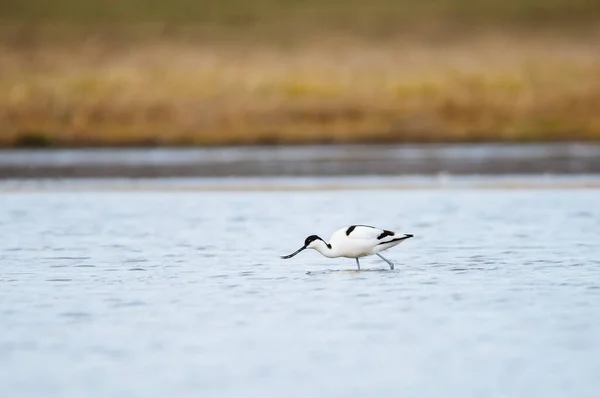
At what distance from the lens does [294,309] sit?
11.5m

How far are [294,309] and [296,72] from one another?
3557 cm

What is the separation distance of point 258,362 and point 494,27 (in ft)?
151

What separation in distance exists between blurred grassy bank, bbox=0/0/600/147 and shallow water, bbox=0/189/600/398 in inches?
699

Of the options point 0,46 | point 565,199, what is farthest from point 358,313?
point 0,46

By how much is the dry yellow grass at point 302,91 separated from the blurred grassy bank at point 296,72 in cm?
7

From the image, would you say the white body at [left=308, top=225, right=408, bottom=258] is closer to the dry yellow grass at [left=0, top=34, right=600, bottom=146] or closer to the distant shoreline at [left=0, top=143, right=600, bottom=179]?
the distant shoreline at [left=0, top=143, right=600, bottom=179]

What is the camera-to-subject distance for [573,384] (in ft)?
28.3

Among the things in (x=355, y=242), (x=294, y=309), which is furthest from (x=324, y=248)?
(x=294, y=309)

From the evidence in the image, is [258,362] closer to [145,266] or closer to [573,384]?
[573,384]

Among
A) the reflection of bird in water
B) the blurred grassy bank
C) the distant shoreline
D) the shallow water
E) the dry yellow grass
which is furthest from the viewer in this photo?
the blurred grassy bank

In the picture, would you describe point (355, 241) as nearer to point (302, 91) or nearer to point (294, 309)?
point (294, 309)

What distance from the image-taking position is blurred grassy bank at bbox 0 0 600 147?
1473 inches

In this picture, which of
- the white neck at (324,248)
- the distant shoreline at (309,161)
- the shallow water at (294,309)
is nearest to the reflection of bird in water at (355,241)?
the white neck at (324,248)

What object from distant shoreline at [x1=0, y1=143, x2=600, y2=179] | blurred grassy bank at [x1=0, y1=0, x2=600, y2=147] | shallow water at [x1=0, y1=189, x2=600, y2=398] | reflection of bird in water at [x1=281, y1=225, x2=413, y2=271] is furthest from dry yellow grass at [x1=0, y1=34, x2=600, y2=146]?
reflection of bird in water at [x1=281, y1=225, x2=413, y2=271]
